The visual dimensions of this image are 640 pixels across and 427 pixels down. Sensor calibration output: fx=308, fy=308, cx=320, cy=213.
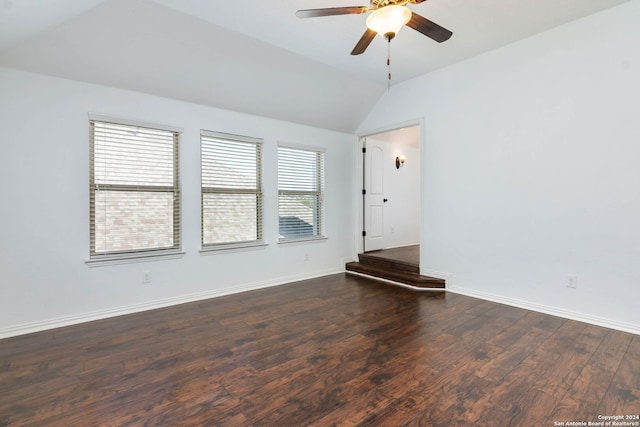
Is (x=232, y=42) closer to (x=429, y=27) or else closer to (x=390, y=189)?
(x=429, y=27)

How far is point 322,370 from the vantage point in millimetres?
2258

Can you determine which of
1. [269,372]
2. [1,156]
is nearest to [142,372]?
[269,372]

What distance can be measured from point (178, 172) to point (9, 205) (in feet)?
5.07

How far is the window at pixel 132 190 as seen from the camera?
10.9 ft

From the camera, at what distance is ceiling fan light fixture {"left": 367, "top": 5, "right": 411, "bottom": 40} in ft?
6.58

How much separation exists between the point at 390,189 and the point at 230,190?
11.4 ft

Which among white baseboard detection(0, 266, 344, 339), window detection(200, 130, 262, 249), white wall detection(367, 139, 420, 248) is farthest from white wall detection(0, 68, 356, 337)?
white wall detection(367, 139, 420, 248)

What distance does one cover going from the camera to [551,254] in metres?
3.39

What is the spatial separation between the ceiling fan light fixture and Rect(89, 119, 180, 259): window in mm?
2769

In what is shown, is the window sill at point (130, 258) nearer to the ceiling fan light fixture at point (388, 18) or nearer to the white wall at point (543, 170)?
the ceiling fan light fixture at point (388, 18)

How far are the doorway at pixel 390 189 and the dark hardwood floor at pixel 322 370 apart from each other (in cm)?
266

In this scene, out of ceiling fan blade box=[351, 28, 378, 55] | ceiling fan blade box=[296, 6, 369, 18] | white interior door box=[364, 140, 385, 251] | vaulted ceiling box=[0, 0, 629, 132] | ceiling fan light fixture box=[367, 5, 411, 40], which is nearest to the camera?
ceiling fan light fixture box=[367, 5, 411, 40]

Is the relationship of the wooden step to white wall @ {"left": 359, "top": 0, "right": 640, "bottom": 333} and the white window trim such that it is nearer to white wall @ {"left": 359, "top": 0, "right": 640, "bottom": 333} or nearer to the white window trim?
white wall @ {"left": 359, "top": 0, "right": 640, "bottom": 333}

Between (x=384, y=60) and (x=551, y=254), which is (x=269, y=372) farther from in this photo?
(x=384, y=60)
